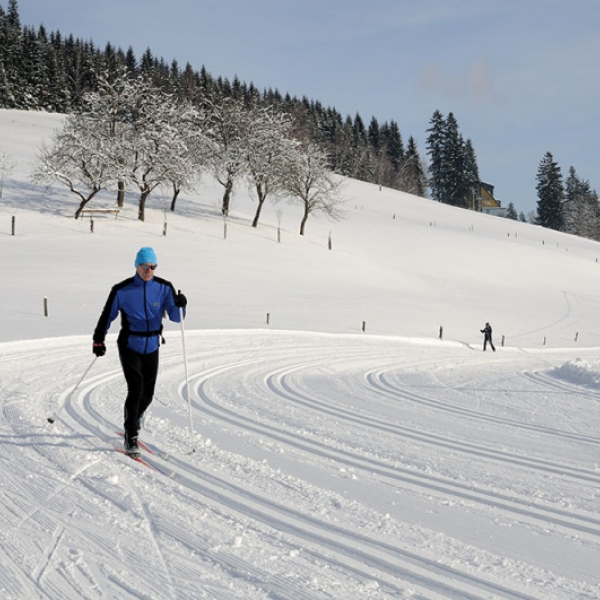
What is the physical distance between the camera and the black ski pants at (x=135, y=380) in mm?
6090

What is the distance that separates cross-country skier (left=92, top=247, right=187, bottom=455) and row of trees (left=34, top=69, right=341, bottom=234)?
38.3 m

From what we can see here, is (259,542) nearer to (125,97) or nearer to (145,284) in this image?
(145,284)

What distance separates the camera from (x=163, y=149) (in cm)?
4469

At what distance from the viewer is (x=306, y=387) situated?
11.4 meters

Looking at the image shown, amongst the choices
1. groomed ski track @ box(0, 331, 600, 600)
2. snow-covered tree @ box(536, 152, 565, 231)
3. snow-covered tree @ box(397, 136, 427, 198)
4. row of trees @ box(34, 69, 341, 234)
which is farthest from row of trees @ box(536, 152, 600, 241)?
groomed ski track @ box(0, 331, 600, 600)

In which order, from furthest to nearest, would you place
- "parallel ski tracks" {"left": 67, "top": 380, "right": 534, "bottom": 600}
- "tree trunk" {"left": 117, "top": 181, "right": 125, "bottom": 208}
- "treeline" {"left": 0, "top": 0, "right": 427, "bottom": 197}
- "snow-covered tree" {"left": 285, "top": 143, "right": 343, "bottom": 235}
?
"treeline" {"left": 0, "top": 0, "right": 427, "bottom": 197} < "snow-covered tree" {"left": 285, "top": 143, "right": 343, "bottom": 235} < "tree trunk" {"left": 117, "top": 181, "right": 125, "bottom": 208} < "parallel ski tracks" {"left": 67, "top": 380, "right": 534, "bottom": 600}

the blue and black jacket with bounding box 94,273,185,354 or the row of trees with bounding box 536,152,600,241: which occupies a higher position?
the row of trees with bounding box 536,152,600,241

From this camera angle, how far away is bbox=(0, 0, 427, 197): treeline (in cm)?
10081

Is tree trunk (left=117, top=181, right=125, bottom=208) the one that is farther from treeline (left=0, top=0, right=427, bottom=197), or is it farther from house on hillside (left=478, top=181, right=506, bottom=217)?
house on hillside (left=478, top=181, right=506, bottom=217)

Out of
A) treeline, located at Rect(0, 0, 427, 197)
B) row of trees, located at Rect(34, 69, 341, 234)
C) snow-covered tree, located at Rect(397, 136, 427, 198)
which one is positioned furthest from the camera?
snow-covered tree, located at Rect(397, 136, 427, 198)

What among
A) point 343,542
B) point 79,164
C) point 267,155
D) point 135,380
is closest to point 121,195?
point 79,164

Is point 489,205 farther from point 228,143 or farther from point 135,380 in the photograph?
point 135,380

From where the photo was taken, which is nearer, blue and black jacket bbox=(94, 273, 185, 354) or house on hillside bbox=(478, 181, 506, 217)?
blue and black jacket bbox=(94, 273, 185, 354)

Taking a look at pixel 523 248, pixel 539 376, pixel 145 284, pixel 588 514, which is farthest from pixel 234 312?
pixel 523 248
